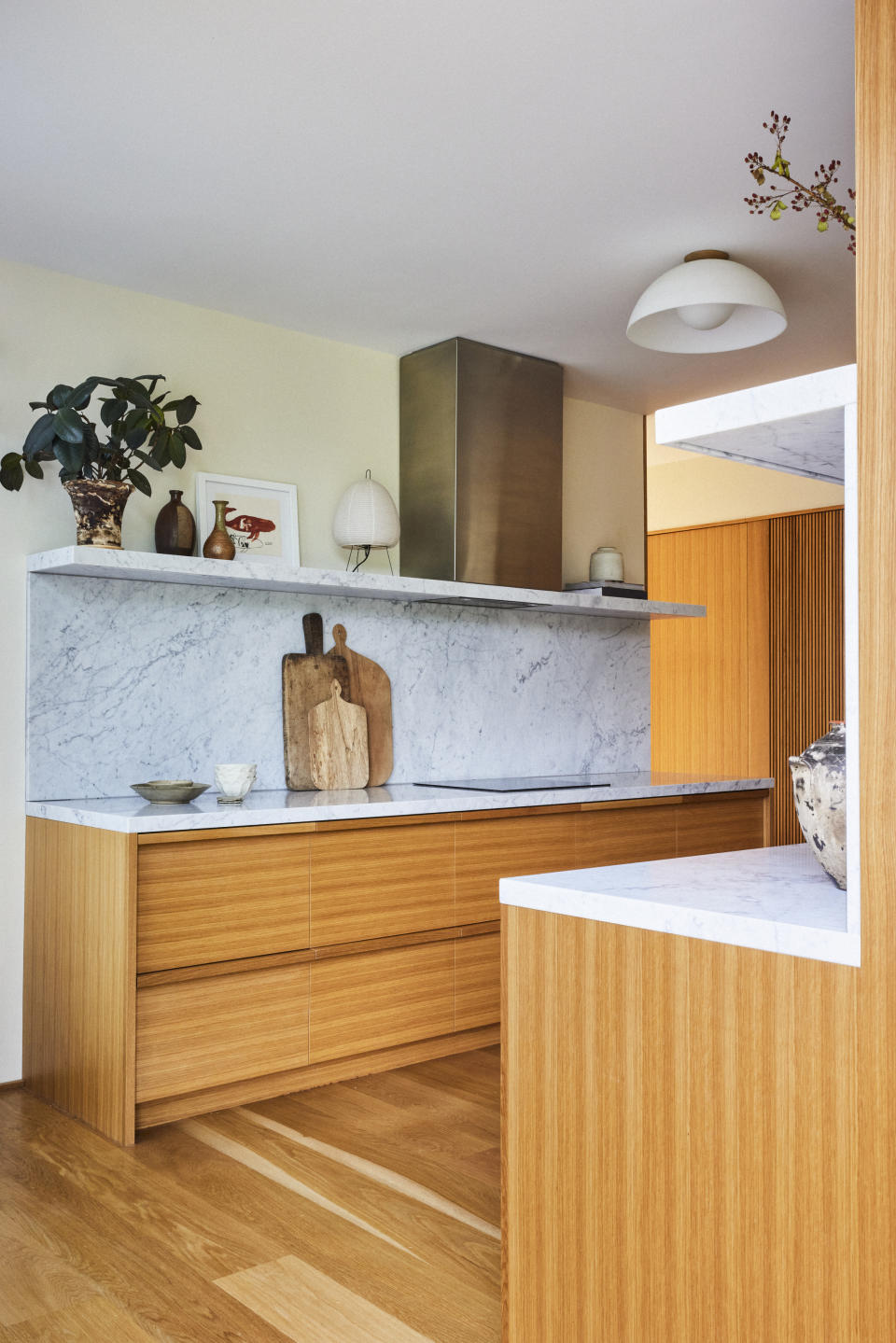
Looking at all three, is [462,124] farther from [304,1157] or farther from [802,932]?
[304,1157]

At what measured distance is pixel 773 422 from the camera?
1295mm

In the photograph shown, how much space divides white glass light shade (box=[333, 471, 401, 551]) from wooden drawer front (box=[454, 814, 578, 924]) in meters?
1.07

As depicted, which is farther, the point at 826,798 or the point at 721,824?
the point at 721,824

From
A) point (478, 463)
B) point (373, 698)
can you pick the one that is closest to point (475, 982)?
point (373, 698)

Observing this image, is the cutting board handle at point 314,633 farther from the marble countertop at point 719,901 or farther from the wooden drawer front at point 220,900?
the marble countertop at point 719,901

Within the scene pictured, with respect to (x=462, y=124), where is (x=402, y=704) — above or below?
below

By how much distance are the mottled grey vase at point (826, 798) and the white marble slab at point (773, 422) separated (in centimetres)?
37

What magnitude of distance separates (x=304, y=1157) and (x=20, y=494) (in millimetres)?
2029

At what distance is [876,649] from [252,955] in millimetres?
2237

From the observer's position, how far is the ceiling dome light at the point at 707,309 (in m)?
3.01

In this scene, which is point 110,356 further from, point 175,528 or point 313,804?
point 313,804

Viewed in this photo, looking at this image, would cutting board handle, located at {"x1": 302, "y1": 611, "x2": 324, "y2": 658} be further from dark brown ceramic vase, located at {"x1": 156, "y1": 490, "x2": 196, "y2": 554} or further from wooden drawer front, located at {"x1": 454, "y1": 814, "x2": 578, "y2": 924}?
wooden drawer front, located at {"x1": 454, "y1": 814, "x2": 578, "y2": 924}

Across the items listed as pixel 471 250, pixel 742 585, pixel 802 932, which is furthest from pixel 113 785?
pixel 742 585

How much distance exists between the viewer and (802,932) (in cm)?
123
